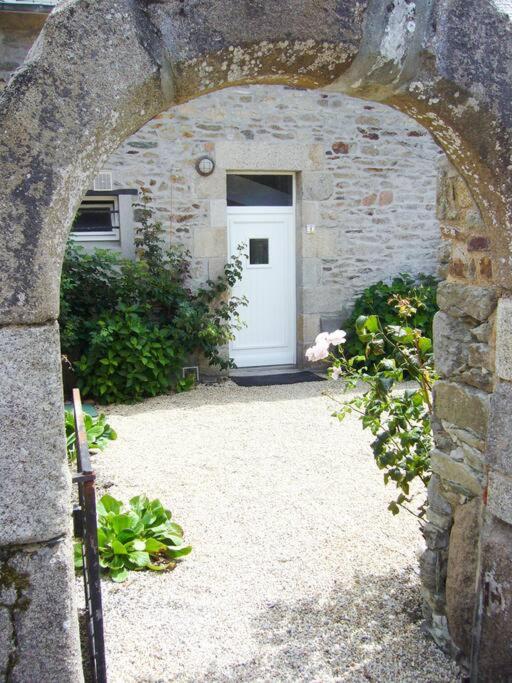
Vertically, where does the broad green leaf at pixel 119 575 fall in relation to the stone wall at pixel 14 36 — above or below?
below

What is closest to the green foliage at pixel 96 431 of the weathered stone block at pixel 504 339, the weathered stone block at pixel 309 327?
the weathered stone block at pixel 309 327

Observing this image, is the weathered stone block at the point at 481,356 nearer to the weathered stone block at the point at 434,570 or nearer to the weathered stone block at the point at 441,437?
the weathered stone block at the point at 441,437

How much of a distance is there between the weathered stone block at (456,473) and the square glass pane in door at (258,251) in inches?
236

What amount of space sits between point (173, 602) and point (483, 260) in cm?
218

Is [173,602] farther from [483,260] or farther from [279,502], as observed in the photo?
[483,260]

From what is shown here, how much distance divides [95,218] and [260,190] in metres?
2.09

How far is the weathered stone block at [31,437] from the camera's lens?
1.81 metres

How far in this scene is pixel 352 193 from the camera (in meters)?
8.58

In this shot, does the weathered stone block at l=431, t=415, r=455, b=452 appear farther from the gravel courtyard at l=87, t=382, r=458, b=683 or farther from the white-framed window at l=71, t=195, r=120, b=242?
the white-framed window at l=71, t=195, r=120, b=242

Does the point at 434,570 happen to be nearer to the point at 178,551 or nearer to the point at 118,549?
the point at 178,551

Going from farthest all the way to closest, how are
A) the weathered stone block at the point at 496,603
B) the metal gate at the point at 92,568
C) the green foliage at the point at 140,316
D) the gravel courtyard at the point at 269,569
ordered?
the green foliage at the point at 140,316
the gravel courtyard at the point at 269,569
the weathered stone block at the point at 496,603
the metal gate at the point at 92,568

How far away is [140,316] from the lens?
765cm

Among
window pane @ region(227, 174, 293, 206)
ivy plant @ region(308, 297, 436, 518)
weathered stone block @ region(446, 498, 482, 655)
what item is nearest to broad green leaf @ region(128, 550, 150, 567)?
ivy plant @ region(308, 297, 436, 518)

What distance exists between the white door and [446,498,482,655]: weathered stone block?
6.03 meters
